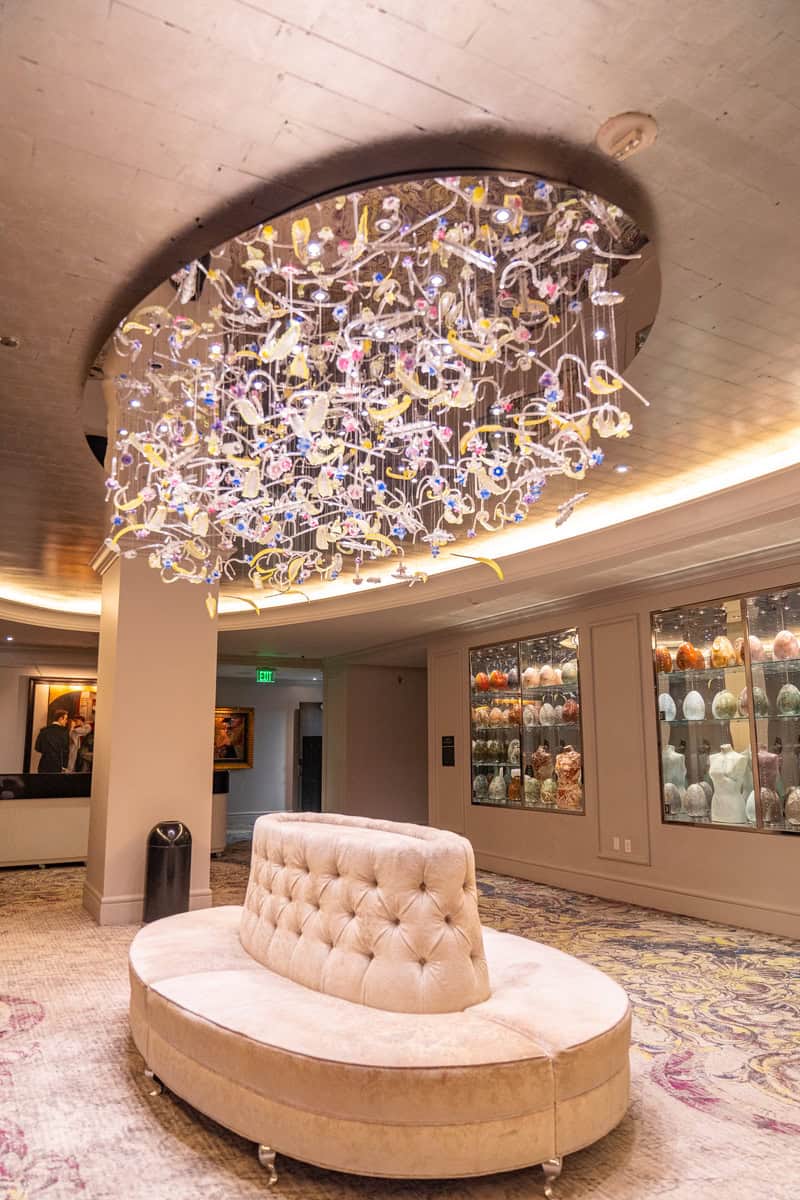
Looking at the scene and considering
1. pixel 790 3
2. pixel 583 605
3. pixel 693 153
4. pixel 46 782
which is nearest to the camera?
pixel 790 3

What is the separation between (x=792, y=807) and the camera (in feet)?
21.1

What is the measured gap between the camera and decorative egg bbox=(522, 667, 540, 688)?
9352 mm

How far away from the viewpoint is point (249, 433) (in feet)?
17.0

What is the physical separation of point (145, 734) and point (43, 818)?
162 inches

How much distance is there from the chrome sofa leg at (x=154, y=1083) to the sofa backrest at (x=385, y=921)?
597 mm

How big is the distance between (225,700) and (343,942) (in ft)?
48.9

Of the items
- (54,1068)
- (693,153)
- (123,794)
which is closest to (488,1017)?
(54,1068)

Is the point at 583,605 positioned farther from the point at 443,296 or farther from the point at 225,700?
the point at 225,700

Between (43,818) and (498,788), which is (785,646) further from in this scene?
(43,818)

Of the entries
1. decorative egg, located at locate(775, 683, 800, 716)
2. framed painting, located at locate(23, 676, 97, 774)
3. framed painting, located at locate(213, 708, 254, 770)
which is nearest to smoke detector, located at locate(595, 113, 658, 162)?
decorative egg, located at locate(775, 683, 800, 716)

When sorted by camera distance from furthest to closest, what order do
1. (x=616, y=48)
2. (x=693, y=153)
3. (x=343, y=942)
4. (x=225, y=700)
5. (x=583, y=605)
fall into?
1. (x=225, y=700)
2. (x=583, y=605)
3. (x=343, y=942)
4. (x=693, y=153)
5. (x=616, y=48)

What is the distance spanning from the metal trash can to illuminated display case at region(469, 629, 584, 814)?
413 centimetres

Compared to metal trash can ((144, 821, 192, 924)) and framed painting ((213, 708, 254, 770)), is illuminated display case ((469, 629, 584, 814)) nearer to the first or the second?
metal trash can ((144, 821, 192, 924))

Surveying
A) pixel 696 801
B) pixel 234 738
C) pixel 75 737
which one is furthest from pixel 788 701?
pixel 234 738
